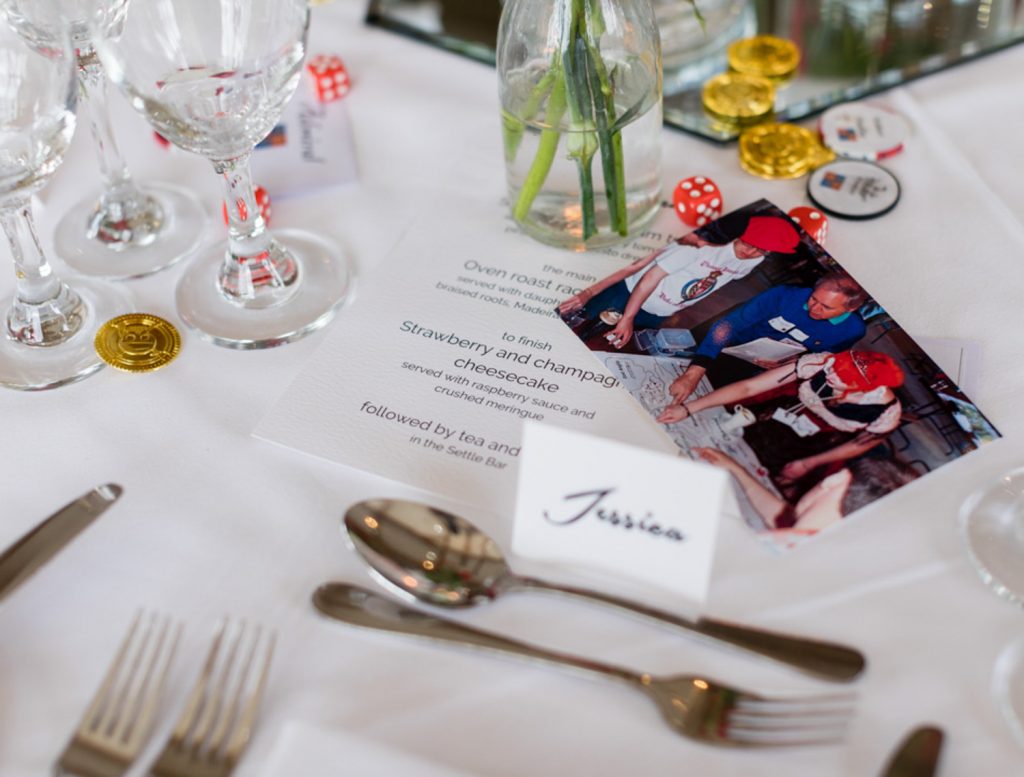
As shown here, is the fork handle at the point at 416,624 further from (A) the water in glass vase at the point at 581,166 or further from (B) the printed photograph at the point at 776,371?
(A) the water in glass vase at the point at 581,166

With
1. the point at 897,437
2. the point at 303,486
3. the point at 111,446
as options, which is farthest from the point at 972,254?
the point at 111,446

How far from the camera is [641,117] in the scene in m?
0.77

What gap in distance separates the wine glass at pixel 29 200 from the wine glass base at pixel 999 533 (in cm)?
59

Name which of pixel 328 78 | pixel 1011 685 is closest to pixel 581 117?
pixel 328 78

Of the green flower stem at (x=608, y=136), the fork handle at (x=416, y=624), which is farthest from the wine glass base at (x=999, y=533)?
the green flower stem at (x=608, y=136)

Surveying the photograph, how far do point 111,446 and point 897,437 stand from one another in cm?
51

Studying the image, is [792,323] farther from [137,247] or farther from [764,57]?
[137,247]

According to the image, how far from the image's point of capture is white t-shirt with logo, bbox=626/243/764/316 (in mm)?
761

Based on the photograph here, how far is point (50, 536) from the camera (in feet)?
2.08

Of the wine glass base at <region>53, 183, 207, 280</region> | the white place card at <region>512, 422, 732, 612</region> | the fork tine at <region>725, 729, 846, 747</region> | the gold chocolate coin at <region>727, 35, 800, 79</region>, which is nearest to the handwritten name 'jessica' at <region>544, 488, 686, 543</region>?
the white place card at <region>512, 422, 732, 612</region>

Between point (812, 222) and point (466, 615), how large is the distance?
414mm

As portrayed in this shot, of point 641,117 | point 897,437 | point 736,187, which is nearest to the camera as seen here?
point 897,437

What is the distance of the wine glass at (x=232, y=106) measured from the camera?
2.27 feet

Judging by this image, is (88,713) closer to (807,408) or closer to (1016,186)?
(807,408)
